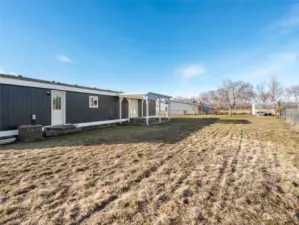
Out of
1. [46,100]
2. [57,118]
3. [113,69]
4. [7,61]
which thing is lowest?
[57,118]

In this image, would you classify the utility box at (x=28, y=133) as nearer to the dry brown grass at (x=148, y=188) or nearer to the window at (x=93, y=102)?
the dry brown grass at (x=148, y=188)

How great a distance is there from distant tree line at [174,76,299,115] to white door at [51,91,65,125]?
26.3 m

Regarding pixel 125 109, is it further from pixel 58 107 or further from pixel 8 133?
pixel 8 133

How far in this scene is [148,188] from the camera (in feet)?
8.95

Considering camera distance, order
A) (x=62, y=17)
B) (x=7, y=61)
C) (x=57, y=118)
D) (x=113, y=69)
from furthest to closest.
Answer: (x=113, y=69)
(x=7, y=61)
(x=62, y=17)
(x=57, y=118)

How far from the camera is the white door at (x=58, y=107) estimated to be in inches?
331

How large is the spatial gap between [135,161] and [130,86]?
2590 cm

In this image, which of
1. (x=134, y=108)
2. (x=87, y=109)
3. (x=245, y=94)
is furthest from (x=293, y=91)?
(x=87, y=109)

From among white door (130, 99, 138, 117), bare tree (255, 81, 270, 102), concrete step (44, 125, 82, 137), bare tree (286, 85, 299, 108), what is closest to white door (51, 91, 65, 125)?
concrete step (44, 125, 82, 137)

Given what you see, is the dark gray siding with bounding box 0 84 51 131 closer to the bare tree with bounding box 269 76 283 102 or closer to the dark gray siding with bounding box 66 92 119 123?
the dark gray siding with bounding box 66 92 119 123

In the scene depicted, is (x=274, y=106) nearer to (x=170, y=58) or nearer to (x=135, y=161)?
(x=170, y=58)

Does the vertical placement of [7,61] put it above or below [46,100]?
above

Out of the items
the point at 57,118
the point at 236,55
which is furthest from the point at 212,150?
the point at 236,55

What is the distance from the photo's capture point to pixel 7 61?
1230 centimetres
